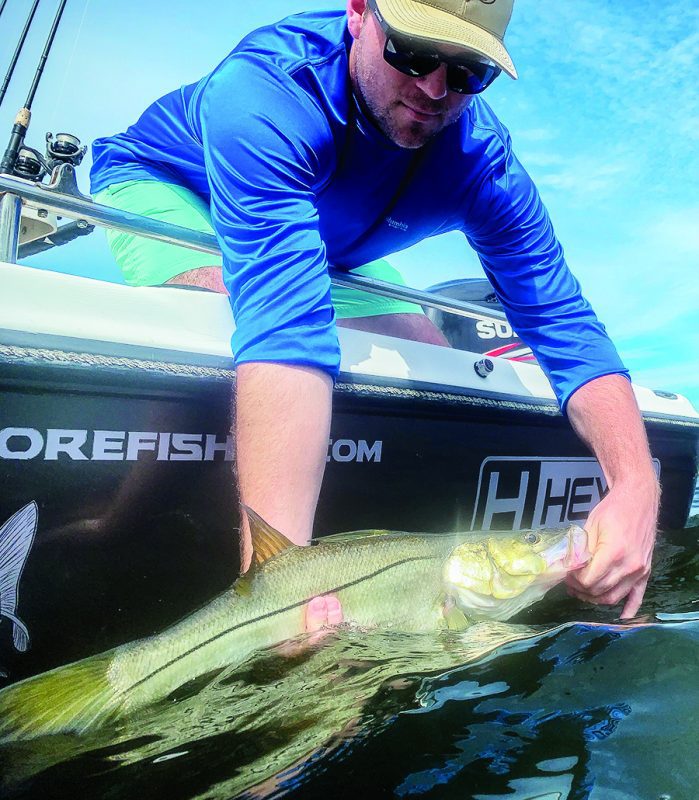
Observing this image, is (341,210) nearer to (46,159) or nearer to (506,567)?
(46,159)

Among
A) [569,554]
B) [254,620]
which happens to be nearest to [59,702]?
[254,620]

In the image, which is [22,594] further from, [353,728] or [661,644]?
[661,644]

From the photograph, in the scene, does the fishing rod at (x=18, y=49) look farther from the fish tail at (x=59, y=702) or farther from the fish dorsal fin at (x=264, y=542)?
the fish tail at (x=59, y=702)

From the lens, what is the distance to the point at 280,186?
1.76 m

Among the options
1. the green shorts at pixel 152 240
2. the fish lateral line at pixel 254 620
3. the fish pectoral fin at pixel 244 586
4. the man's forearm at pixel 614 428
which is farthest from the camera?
the green shorts at pixel 152 240

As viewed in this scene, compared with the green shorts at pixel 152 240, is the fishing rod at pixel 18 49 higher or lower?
higher

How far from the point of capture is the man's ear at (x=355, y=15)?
2.09m

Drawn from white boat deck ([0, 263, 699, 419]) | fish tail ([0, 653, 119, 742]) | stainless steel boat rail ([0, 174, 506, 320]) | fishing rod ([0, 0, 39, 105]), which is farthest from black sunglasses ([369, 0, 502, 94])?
fishing rod ([0, 0, 39, 105])

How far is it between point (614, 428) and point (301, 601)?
1.39m

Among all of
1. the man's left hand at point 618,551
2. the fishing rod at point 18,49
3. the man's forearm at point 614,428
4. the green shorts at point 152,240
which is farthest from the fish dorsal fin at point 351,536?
the fishing rod at point 18,49

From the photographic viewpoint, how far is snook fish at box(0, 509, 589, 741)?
1.23m

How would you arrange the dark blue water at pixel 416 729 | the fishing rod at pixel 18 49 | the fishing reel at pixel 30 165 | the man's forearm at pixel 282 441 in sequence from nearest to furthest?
the dark blue water at pixel 416 729
the man's forearm at pixel 282 441
the fishing reel at pixel 30 165
the fishing rod at pixel 18 49

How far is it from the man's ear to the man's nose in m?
0.30

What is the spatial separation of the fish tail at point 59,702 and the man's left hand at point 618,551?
47.0 inches
